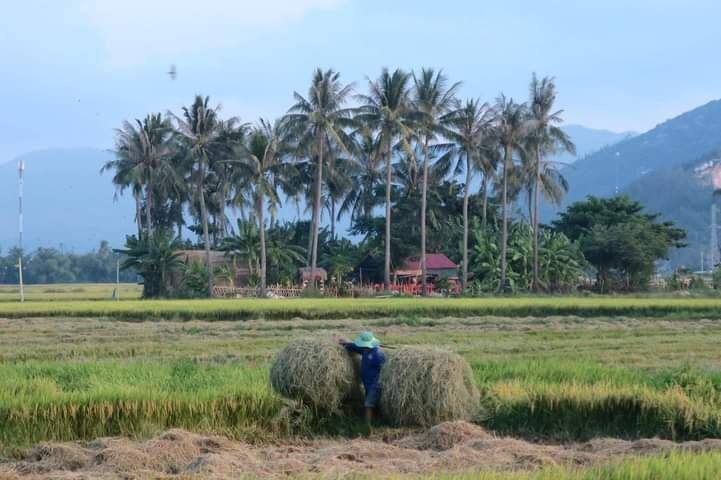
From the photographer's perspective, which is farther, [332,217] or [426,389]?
[332,217]

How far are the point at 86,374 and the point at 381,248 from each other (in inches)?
1754

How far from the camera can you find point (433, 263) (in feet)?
191

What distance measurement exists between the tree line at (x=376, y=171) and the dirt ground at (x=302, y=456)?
36622 mm

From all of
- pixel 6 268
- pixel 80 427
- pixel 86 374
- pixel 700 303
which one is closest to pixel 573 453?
pixel 80 427

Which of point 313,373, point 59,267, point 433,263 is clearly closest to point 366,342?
point 313,373

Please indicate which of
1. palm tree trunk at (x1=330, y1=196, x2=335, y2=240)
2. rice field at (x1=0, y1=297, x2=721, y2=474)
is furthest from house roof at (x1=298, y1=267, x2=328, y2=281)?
rice field at (x1=0, y1=297, x2=721, y2=474)

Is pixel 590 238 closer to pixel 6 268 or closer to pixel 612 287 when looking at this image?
pixel 612 287

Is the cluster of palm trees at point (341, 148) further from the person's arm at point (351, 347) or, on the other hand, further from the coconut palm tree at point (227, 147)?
the person's arm at point (351, 347)

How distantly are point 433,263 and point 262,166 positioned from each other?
17044 mm

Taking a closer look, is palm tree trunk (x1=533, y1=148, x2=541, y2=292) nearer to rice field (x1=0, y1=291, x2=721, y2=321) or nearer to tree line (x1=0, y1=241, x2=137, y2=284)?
rice field (x1=0, y1=291, x2=721, y2=321)

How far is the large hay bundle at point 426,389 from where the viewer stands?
32.6ft

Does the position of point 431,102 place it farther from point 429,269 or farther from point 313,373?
point 313,373

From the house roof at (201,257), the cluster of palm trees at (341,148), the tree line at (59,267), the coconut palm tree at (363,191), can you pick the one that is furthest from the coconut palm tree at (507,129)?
the tree line at (59,267)

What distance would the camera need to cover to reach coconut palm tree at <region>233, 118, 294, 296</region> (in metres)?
45.7
